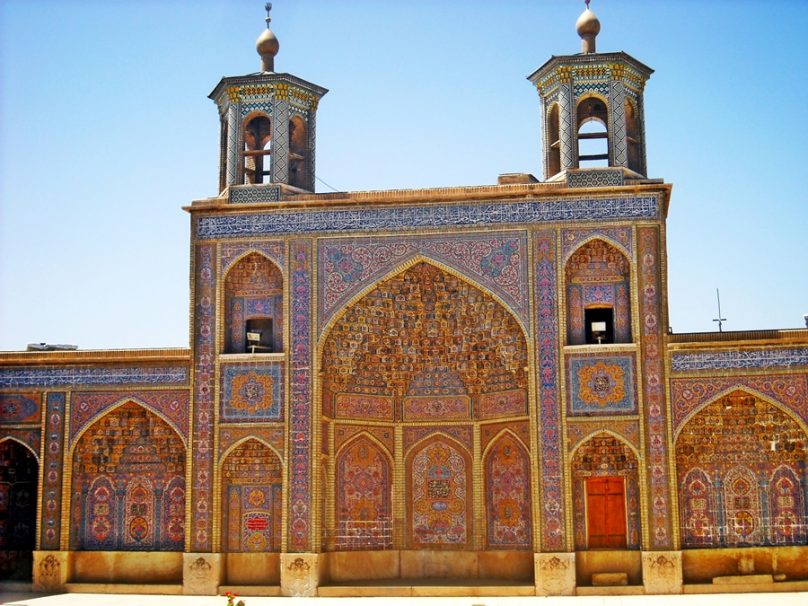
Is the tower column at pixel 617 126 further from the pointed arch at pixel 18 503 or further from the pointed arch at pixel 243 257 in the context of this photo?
the pointed arch at pixel 18 503

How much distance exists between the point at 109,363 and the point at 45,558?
8.56 feet

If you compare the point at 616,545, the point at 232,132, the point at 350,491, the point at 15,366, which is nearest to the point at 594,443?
the point at 616,545

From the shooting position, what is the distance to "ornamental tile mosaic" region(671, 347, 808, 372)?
13484mm

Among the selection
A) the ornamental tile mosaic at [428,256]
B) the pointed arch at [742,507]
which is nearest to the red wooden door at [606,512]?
the pointed arch at [742,507]

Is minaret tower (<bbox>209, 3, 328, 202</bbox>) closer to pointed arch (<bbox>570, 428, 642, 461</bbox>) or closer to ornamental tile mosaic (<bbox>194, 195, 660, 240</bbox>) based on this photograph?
ornamental tile mosaic (<bbox>194, 195, 660, 240</bbox>)

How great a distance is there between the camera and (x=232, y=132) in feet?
49.6

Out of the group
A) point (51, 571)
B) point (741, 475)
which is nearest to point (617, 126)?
point (741, 475)

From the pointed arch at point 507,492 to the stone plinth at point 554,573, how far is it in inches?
44.7

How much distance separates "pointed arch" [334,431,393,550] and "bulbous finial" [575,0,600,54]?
5932mm

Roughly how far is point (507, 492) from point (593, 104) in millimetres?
5254

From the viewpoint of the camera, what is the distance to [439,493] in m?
15.1

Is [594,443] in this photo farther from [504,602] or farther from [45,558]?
[45,558]

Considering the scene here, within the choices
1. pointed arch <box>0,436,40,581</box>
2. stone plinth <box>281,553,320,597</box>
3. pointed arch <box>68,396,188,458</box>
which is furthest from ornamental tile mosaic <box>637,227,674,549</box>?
pointed arch <box>0,436,40,581</box>

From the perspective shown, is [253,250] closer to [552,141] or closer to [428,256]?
[428,256]
